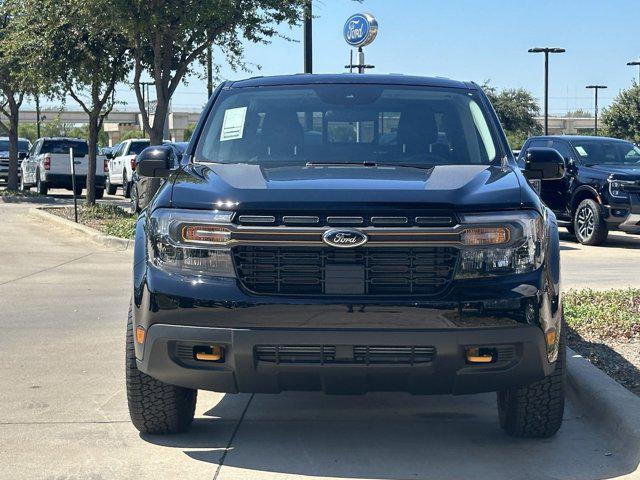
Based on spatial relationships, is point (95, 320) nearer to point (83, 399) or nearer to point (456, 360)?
point (83, 399)

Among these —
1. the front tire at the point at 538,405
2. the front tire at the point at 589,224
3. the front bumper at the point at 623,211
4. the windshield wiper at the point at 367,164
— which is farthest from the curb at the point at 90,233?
the front tire at the point at 538,405

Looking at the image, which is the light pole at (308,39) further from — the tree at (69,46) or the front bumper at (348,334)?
the front bumper at (348,334)

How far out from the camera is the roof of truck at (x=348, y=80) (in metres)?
6.72

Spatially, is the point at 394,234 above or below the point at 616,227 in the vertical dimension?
above

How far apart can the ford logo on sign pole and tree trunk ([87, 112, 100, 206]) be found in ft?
19.3

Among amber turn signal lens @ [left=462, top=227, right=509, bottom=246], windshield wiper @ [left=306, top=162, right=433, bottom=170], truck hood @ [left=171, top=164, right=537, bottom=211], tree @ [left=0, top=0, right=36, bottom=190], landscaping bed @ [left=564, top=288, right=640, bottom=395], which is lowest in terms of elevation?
landscaping bed @ [left=564, top=288, right=640, bottom=395]

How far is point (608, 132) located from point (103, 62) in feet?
151

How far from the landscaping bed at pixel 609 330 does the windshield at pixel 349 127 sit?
175 centimetres

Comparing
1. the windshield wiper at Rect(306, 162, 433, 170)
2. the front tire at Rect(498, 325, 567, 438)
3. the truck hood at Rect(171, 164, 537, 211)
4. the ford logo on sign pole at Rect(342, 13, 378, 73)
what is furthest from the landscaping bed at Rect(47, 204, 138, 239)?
the front tire at Rect(498, 325, 567, 438)

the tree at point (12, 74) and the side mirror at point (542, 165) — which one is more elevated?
the tree at point (12, 74)

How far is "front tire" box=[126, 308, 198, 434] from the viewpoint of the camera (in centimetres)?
555

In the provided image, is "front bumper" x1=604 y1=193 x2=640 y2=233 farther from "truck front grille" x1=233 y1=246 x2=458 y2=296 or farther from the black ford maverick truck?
"truck front grille" x1=233 y1=246 x2=458 y2=296

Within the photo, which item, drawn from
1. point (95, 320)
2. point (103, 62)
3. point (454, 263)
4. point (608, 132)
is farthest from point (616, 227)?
point (608, 132)

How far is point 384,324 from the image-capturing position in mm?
4926
